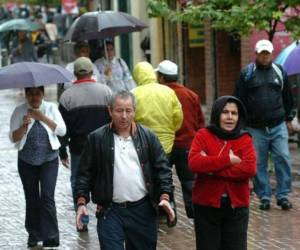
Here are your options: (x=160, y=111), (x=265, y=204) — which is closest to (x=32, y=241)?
(x=160, y=111)

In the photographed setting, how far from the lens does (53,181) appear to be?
10438 mm

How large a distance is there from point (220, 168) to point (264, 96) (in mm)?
4334

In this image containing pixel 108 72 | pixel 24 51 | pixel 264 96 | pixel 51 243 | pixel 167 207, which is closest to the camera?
pixel 167 207

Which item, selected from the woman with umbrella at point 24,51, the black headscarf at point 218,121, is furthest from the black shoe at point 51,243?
the woman with umbrella at point 24,51

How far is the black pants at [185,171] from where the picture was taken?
11531 millimetres

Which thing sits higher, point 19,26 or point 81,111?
point 81,111

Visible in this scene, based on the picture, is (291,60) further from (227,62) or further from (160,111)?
(227,62)

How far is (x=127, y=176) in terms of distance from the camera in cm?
776

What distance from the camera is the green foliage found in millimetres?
14109

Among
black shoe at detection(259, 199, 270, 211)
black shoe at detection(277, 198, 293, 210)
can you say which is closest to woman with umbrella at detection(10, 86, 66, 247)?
black shoe at detection(259, 199, 270, 211)

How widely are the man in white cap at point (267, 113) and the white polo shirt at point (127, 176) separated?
15.0 ft

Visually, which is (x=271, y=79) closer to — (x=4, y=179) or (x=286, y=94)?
(x=286, y=94)

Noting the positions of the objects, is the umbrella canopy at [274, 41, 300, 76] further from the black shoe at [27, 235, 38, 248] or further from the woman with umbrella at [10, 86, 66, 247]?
the black shoe at [27, 235, 38, 248]

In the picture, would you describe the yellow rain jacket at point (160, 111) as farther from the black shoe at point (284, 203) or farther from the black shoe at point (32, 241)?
the black shoe at point (284, 203)
